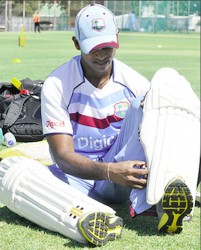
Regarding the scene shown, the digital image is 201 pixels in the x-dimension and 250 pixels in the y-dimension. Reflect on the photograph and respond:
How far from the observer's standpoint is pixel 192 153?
3.12 metres

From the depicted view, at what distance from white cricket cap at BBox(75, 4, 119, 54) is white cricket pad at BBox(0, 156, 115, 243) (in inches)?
27.5


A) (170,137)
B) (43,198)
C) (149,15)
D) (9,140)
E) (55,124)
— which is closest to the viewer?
(170,137)

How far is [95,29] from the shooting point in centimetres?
344

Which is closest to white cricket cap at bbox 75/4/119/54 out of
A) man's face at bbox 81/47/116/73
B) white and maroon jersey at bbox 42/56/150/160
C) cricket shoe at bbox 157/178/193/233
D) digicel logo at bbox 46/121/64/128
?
man's face at bbox 81/47/116/73

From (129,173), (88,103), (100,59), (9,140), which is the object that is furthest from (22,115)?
(129,173)

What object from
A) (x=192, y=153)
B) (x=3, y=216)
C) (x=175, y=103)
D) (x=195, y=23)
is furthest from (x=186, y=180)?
(x=195, y=23)

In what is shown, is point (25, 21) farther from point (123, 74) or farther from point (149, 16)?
point (123, 74)

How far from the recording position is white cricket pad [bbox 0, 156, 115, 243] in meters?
3.19

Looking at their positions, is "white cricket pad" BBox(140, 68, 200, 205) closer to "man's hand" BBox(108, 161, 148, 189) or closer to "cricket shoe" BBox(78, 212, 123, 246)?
A: "man's hand" BBox(108, 161, 148, 189)

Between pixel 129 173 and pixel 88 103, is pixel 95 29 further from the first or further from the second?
pixel 129 173

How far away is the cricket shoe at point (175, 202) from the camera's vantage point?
3.02m

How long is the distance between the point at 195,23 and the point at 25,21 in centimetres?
1318

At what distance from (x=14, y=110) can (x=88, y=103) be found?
263 cm

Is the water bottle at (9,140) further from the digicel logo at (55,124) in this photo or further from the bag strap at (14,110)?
the digicel logo at (55,124)
